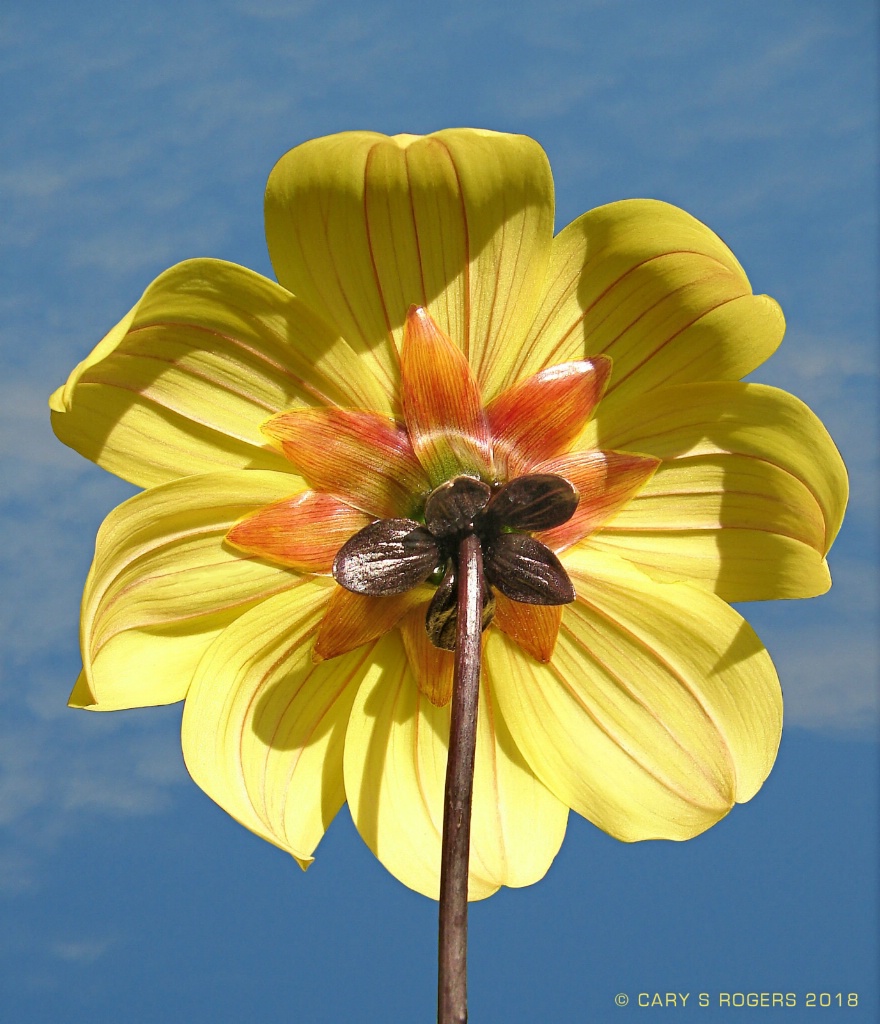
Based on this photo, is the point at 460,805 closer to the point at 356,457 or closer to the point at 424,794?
the point at 424,794

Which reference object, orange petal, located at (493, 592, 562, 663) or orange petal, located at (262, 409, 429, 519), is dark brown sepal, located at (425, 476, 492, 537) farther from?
orange petal, located at (493, 592, 562, 663)

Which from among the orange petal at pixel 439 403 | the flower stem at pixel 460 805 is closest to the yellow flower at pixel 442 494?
the orange petal at pixel 439 403

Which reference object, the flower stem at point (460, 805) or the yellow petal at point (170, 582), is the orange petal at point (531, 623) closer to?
the flower stem at point (460, 805)

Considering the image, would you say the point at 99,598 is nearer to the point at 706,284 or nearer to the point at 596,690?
the point at 596,690

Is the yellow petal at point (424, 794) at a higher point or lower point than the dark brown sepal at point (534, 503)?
lower

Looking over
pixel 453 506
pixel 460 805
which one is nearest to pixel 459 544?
pixel 453 506

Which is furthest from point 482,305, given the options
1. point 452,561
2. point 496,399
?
point 452,561
